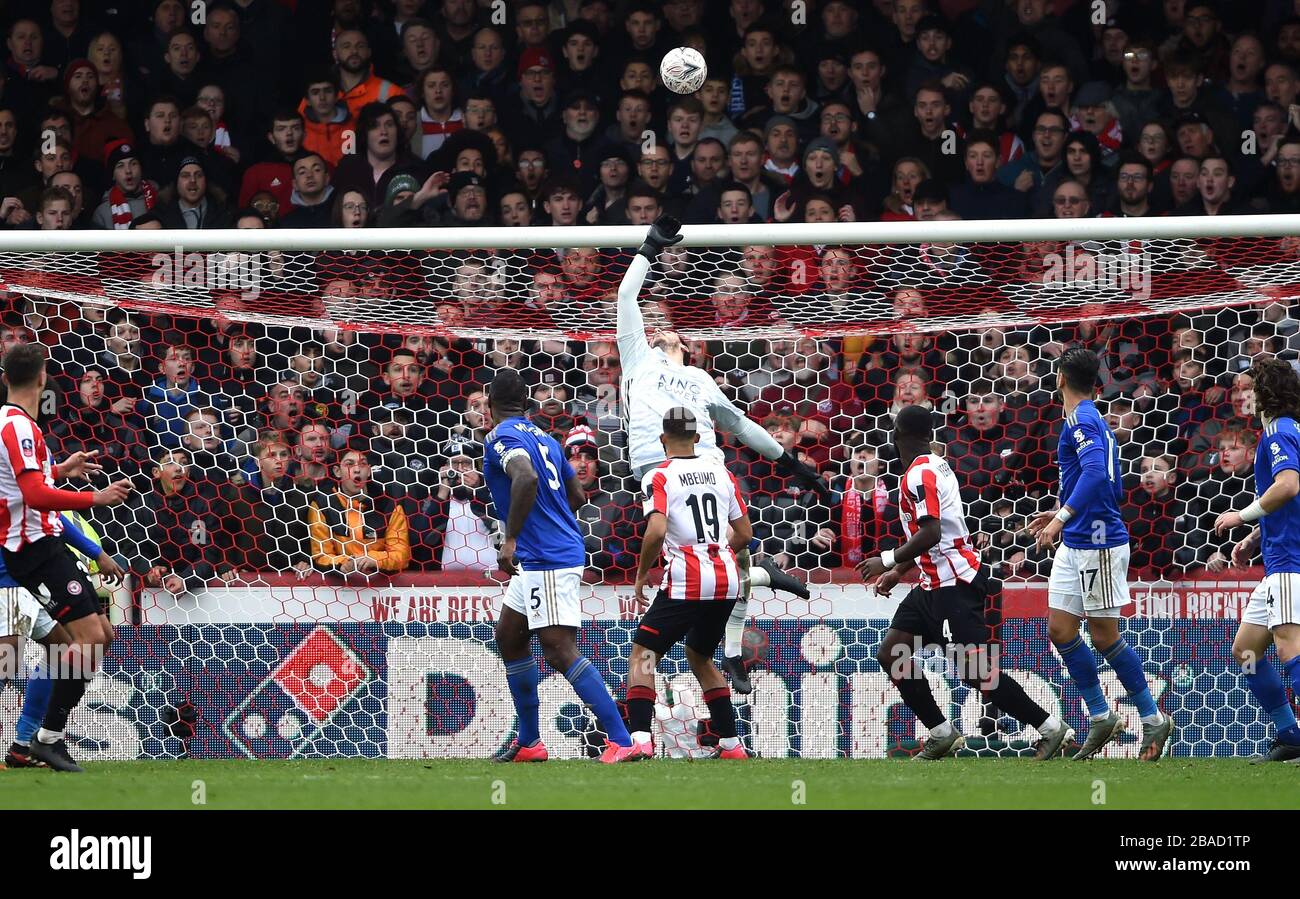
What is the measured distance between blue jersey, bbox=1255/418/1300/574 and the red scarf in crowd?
294 inches

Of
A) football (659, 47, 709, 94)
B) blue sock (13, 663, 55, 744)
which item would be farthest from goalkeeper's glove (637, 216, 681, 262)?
blue sock (13, 663, 55, 744)

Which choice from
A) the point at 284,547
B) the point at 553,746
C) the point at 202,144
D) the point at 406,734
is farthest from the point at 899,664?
the point at 202,144

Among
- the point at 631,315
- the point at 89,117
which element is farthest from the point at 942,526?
the point at 89,117

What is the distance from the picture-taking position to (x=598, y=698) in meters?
6.97

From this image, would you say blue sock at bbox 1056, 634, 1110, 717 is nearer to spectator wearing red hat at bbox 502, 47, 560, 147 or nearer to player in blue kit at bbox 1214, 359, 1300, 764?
player in blue kit at bbox 1214, 359, 1300, 764

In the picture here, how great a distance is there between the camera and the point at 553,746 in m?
8.45

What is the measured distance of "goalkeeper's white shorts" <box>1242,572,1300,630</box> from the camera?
265 inches

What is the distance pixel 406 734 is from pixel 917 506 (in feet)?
9.77

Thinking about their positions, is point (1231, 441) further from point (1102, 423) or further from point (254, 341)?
point (254, 341)

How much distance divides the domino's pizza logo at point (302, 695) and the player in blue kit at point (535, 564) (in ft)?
4.72

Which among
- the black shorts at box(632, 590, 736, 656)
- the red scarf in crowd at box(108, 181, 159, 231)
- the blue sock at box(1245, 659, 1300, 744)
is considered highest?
the red scarf in crowd at box(108, 181, 159, 231)

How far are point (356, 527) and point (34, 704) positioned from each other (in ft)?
6.82

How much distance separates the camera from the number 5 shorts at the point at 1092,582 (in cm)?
716

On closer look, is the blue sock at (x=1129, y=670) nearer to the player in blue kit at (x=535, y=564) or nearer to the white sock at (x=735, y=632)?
the white sock at (x=735, y=632)
